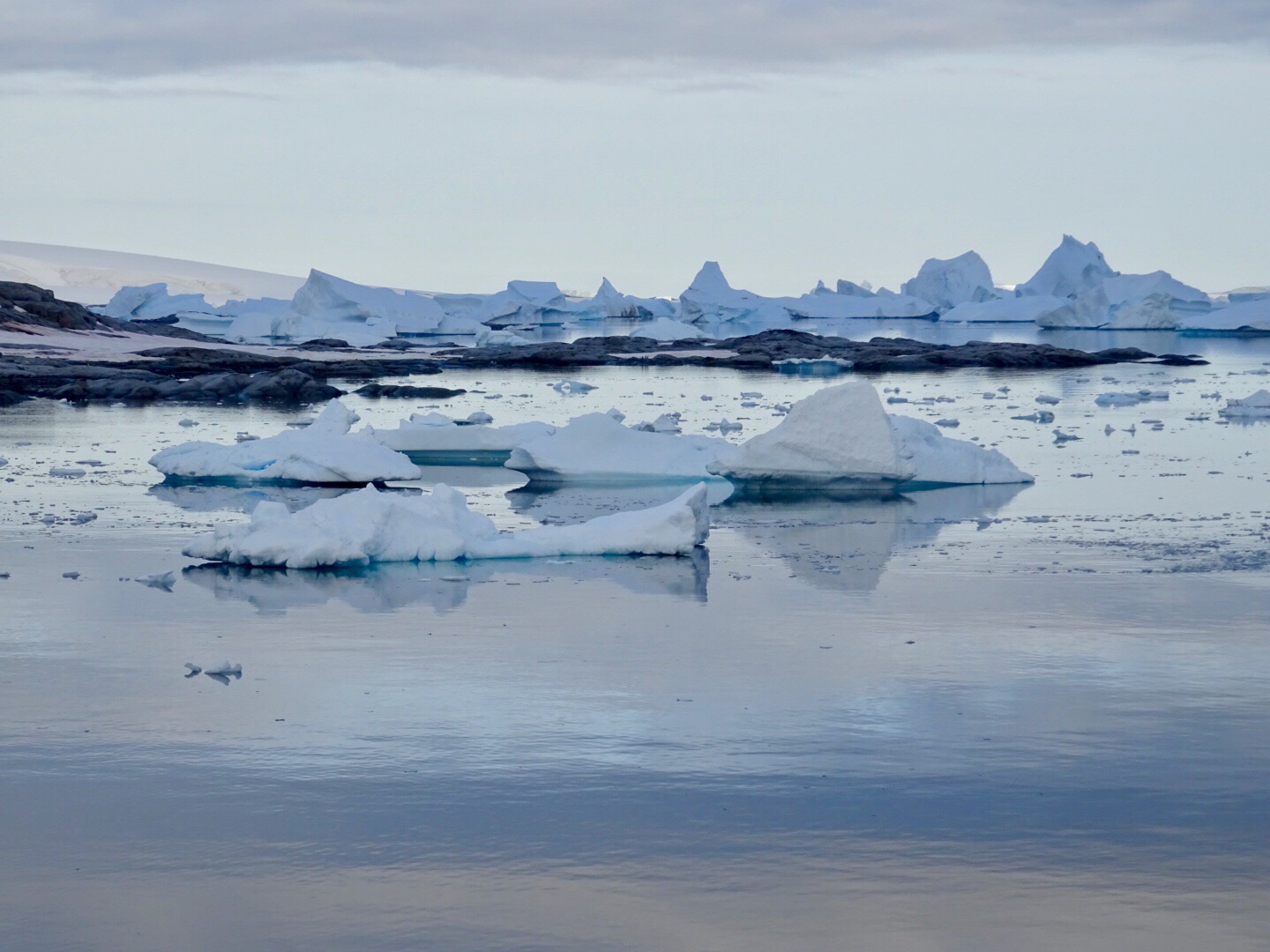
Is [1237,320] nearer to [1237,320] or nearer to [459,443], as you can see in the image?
[1237,320]

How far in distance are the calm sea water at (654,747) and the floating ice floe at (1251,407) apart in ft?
30.3

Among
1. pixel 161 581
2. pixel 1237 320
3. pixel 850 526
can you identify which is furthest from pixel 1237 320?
pixel 161 581

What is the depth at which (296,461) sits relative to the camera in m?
11.0

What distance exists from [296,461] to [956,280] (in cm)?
5049

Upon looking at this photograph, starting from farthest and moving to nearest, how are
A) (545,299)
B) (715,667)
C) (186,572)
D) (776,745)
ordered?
(545,299), (186,572), (715,667), (776,745)

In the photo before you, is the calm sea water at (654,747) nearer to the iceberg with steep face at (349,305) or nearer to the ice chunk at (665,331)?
the iceberg with steep face at (349,305)

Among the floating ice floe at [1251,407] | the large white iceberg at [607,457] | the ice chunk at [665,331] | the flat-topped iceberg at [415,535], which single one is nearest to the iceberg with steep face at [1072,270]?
the ice chunk at [665,331]

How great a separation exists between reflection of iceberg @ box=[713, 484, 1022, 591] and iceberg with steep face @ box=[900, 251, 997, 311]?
160ft

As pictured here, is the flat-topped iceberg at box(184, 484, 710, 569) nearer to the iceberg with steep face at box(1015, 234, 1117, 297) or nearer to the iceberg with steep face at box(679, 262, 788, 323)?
the iceberg with steep face at box(1015, 234, 1117, 297)

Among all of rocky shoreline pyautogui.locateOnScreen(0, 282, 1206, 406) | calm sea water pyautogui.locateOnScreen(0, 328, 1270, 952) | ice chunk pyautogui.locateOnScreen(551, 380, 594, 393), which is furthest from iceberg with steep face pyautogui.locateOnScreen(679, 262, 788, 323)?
calm sea water pyautogui.locateOnScreen(0, 328, 1270, 952)

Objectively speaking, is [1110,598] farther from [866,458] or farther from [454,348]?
[454,348]

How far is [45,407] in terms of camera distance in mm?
19156

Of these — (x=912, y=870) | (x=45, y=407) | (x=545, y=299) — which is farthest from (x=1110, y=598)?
(x=545, y=299)

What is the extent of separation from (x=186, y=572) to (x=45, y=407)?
12.8 m
